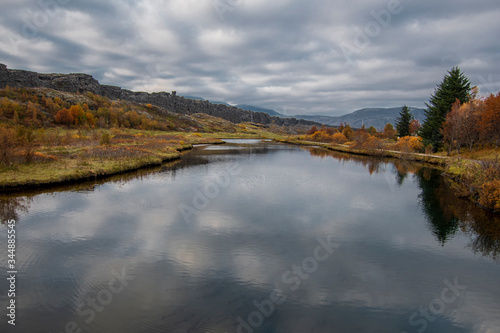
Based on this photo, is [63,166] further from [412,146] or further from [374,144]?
[412,146]

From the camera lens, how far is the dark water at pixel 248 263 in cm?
997

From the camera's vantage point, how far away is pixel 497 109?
4266 centimetres

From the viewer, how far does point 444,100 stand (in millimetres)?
57312

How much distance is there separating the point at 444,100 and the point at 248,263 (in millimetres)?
64183

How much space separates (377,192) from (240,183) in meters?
16.2

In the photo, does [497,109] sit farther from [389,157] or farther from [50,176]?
[50,176]

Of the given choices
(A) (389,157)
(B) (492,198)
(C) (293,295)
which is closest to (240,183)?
(C) (293,295)

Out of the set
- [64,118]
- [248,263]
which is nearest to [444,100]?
[248,263]

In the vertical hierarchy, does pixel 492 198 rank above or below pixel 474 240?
above

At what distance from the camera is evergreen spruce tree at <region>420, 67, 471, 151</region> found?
186 ft

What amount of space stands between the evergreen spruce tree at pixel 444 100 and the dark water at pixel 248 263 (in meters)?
40.6

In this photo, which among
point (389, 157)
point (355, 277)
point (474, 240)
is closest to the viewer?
point (355, 277)

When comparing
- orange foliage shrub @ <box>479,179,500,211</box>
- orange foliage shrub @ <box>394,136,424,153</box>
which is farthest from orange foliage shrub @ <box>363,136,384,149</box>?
orange foliage shrub @ <box>479,179,500,211</box>

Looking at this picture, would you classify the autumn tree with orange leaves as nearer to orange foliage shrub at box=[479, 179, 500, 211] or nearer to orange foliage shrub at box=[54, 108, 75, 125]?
orange foliage shrub at box=[479, 179, 500, 211]
